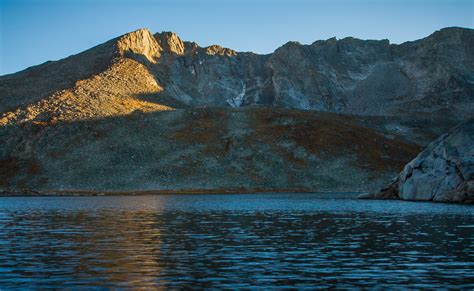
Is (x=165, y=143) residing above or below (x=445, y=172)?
above

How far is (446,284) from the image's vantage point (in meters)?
23.3

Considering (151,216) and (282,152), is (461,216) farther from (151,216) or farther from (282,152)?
(282,152)

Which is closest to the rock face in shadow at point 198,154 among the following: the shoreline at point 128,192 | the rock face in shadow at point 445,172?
the shoreline at point 128,192

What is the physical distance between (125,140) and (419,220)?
111 meters

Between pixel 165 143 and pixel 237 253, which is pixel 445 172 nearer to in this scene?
pixel 237 253

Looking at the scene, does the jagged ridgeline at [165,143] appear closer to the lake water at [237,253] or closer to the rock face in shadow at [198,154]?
the rock face in shadow at [198,154]

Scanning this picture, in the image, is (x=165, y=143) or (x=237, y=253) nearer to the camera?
(x=237, y=253)

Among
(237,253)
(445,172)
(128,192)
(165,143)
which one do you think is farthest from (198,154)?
(237,253)

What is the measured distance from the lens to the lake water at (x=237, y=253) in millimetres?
24312

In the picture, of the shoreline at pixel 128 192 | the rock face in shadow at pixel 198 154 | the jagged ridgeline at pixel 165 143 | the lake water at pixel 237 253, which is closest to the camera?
the lake water at pixel 237 253

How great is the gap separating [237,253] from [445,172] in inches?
2653

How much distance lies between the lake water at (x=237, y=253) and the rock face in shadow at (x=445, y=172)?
36.6 metres

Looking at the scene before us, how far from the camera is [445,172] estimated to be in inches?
3607

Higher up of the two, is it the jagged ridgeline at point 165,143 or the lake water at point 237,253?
the jagged ridgeline at point 165,143
